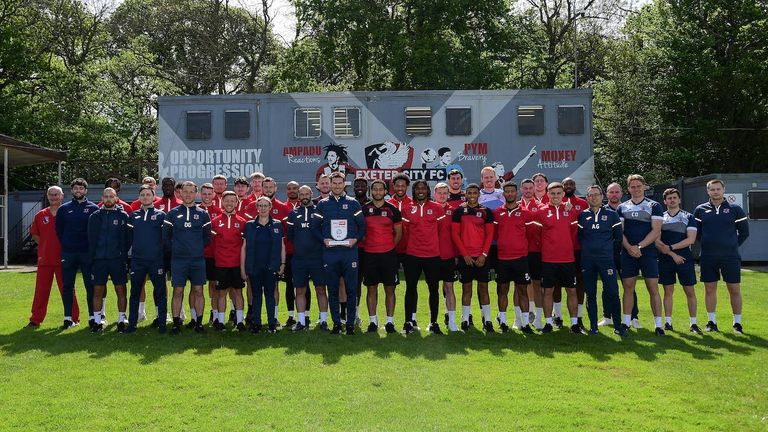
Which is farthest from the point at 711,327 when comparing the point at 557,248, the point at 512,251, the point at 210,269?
the point at 210,269

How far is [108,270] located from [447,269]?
438 cm

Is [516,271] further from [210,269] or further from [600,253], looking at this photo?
[210,269]

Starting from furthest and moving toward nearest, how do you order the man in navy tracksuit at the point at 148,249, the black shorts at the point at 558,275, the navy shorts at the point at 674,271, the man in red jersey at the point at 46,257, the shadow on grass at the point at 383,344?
the man in red jersey at the point at 46,257
the navy shorts at the point at 674,271
the man in navy tracksuit at the point at 148,249
the black shorts at the point at 558,275
the shadow on grass at the point at 383,344

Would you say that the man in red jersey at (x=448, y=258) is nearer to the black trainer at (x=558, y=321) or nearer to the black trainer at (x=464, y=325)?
the black trainer at (x=464, y=325)

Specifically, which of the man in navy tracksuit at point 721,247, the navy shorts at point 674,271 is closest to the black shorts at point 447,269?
the navy shorts at point 674,271

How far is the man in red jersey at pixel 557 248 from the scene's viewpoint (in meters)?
8.05

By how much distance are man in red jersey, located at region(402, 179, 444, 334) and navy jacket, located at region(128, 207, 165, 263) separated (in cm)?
315

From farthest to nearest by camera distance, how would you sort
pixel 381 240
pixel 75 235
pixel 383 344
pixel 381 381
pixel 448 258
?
1. pixel 75 235
2. pixel 448 258
3. pixel 381 240
4. pixel 383 344
5. pixel 381 381

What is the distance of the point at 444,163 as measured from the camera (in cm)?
1678

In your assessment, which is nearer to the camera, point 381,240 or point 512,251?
point 381,240

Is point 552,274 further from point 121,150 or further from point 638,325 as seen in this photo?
point 121,150

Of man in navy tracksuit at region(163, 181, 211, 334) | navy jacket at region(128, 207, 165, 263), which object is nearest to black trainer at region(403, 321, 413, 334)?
man in navy tracksuit at region(163, 181, 211, 334)

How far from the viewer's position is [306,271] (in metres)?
8.26

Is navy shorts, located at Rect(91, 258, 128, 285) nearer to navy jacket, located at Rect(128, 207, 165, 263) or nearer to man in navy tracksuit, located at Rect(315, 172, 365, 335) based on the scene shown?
navy jacket, located at Rect(128, 207, 165, 263)
